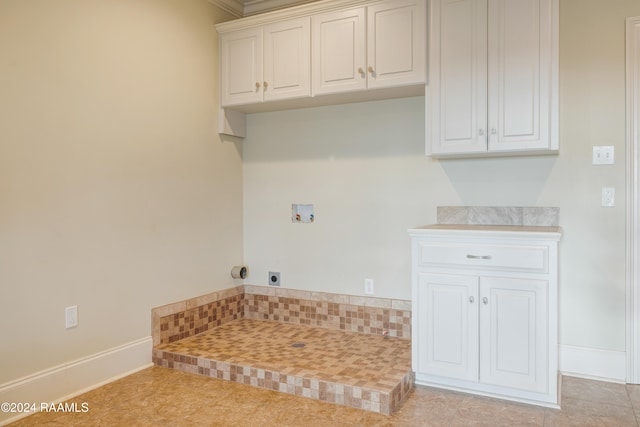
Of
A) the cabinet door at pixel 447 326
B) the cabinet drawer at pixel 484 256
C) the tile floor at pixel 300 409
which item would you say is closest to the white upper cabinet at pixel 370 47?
the cabinet drawer at pixel 484 256

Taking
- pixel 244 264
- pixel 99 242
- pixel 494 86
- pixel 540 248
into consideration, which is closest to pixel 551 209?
pixel 540 248

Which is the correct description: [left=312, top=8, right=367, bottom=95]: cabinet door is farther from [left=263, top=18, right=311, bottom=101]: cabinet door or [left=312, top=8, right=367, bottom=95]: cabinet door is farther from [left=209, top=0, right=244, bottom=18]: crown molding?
[left=209, top=0, right=244, bottom=18]: crown molding

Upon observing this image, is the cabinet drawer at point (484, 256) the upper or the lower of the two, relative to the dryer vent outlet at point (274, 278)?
upper

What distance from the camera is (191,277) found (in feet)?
10.9

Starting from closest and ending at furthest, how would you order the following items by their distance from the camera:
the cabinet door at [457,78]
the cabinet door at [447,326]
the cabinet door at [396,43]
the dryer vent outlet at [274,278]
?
the cabinet door at [447,326], the cabinet door at [457,78], the cabinet door at [396,43], the dryer vent outlet at [274,278]

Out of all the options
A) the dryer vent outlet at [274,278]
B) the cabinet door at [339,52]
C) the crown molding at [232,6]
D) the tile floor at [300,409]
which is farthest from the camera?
the dryer vent outlet at [274,278]

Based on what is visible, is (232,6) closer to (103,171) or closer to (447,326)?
(103,171)

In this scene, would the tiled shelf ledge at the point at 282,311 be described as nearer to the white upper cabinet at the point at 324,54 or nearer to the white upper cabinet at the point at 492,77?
the white upper cabinet at the point at 492,77

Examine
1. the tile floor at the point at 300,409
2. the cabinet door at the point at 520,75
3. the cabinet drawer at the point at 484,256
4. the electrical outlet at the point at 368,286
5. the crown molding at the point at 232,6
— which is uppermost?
the crown molding at the point at 232,6

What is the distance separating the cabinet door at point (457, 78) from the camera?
A: 2.63 meters

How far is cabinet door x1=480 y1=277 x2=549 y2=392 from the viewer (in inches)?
91.7

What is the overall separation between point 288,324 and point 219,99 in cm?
184

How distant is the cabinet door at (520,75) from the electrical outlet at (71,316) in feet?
8.26

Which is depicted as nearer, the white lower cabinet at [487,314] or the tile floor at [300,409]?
the tile floor at [300,409]
